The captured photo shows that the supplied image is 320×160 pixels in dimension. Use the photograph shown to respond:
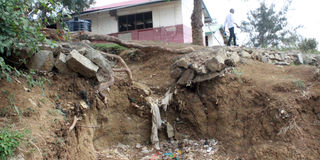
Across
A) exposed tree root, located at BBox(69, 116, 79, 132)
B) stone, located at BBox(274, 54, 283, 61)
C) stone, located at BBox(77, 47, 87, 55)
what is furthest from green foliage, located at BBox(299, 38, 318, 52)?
exposed tree root, located at BBox(69, 116, 79, 132)

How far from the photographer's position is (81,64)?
162 inches

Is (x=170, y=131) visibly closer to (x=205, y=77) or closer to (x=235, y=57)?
(x=205, y=77)

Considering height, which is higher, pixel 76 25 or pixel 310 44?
pixel 76 25

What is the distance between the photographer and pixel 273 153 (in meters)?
4.55

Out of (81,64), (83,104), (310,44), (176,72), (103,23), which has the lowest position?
(83,104)

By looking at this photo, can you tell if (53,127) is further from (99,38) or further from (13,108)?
(99,38)

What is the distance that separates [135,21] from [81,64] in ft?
32.8

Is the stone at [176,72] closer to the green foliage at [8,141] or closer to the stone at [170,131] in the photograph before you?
the stone at [170,131]

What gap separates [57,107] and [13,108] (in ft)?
2.34

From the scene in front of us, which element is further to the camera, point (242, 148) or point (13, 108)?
point (242, 148)

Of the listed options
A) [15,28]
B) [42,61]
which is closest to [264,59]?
[42,61]

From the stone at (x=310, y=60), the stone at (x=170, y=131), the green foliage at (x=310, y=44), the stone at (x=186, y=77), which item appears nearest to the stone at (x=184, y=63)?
the stone at (x=186, y=77)

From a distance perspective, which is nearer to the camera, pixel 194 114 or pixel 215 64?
pixel 215 64

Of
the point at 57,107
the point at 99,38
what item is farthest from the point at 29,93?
the point at 99,38
